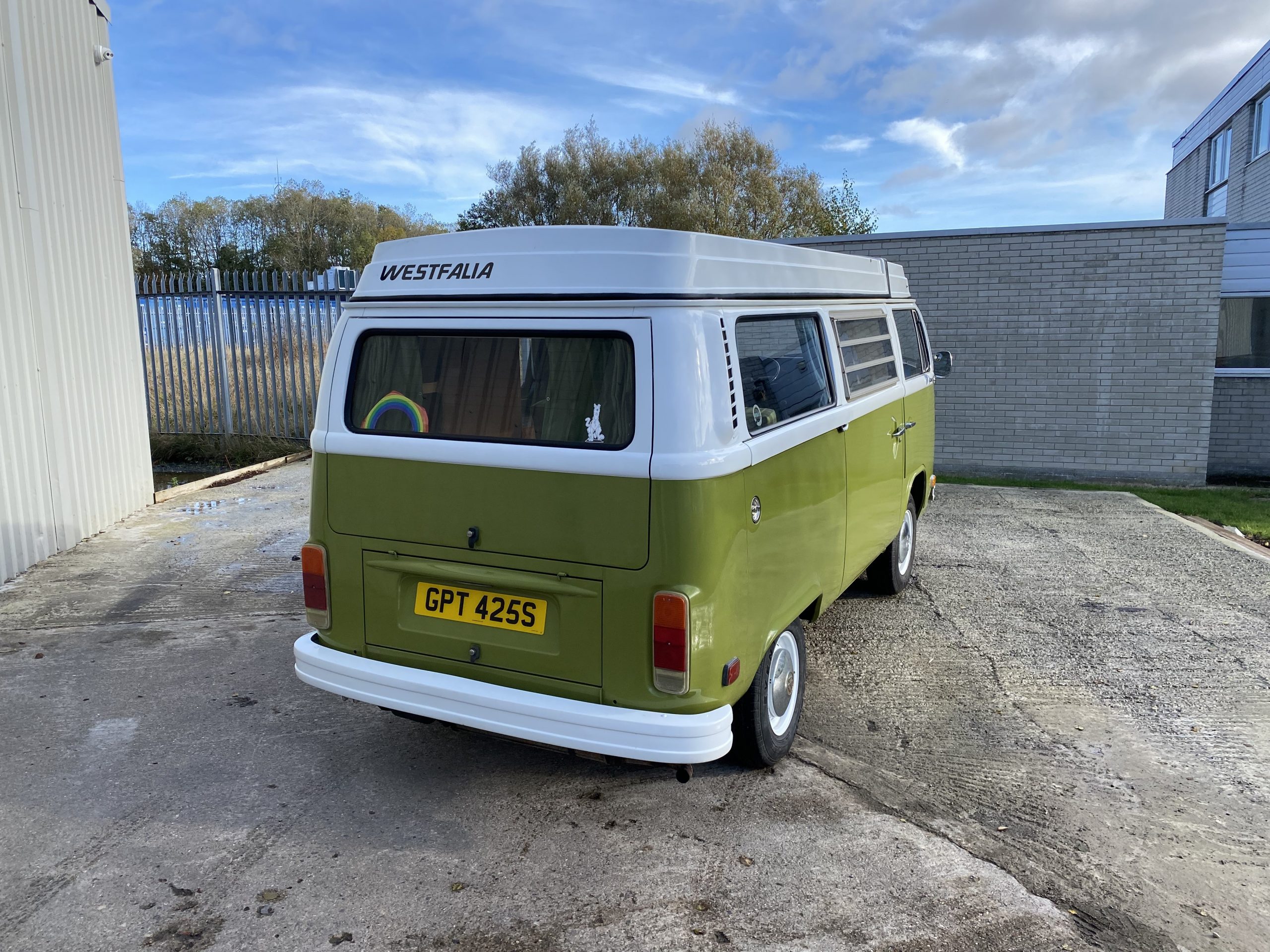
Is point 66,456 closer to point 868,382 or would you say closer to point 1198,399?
point 868,382

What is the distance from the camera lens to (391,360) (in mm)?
3494

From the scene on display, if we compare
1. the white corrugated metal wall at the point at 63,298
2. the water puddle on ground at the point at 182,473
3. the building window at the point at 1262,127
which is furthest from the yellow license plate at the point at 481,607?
the building window at the point at 1262,127

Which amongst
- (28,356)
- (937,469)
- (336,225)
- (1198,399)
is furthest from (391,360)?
(336,225)

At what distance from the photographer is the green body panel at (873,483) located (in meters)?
4.52

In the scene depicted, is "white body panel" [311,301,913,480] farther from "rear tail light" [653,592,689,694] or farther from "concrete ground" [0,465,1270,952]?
"concrete ground" [0,465,1270,952]

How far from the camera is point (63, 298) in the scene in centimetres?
742

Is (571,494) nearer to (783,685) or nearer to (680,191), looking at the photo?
(783,685)

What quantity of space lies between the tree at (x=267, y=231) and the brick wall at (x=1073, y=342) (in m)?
38.4

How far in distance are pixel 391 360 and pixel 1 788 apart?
2364 mm

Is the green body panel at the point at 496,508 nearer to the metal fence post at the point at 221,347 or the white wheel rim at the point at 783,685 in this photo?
the white wheel rim at the point at 783,685

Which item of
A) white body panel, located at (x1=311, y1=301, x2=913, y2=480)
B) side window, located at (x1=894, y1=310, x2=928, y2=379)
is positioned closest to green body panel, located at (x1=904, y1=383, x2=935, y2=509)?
side window, located at (x1=894, y1=310, x2=928, y2=379)

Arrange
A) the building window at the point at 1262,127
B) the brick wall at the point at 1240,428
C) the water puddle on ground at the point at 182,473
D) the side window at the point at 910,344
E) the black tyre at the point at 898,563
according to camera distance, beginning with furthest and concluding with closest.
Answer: the building window at the point at 1262,127
the brick wall at the point at 1240,428
the water puddle on ground at the point at 182,473
the black tyre at the point at 898,563
the side window at the point at 910,344

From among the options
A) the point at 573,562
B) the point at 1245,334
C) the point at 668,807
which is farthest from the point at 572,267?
the point at 1245,334

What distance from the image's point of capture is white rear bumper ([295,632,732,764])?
2953 mm
